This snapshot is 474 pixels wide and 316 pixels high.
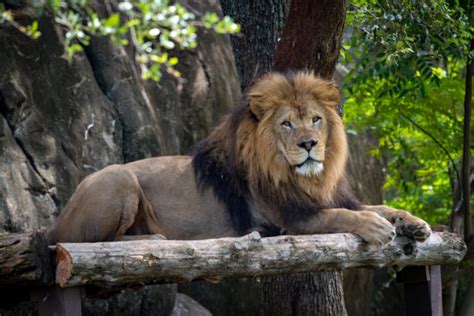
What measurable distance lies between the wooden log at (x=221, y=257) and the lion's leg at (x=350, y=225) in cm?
9

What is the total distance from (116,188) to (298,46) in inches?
76.7

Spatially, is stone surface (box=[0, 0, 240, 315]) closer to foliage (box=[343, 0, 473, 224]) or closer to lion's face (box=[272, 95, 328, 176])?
foliage (box=[343, 0, 473, 224])

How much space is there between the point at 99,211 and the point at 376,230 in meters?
1.88

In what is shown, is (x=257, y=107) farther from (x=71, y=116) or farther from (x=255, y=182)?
(x=71, y=116)

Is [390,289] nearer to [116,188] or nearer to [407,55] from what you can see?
[407,55]

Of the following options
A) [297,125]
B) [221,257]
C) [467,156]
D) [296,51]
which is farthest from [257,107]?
[467,156]

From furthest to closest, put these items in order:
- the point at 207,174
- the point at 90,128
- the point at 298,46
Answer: the point at 90,128
the point at 298,46
the point at 207,174

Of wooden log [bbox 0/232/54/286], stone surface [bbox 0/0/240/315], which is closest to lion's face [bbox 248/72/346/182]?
wooden log [bbox 0/232/54/286]

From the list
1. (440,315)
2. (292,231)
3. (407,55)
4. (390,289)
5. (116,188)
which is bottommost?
(390,289)

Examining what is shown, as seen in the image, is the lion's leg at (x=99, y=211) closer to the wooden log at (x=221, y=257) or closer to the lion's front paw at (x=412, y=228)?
the wooden log at (x=221, y=257)

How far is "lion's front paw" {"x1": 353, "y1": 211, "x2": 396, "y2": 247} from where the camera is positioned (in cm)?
599

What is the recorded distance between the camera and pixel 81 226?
613 cm

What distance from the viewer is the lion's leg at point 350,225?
19.7 ft

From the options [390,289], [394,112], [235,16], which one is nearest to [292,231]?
[235,16]
